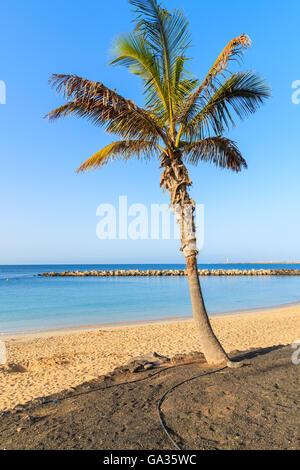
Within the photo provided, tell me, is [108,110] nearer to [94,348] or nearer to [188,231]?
[188,231]

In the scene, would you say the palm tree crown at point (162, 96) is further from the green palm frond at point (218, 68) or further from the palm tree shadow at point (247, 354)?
the palm tree shadow at point (247, 354)

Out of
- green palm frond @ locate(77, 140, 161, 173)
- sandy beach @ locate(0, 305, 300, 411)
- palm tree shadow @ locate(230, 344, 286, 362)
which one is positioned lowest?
sandy beach @ locate(0, 305, 300, 411)

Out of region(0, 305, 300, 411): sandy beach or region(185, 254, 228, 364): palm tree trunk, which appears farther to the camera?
region(0, 305, 300, 411): sandy beach

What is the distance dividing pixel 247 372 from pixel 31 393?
4.81 m

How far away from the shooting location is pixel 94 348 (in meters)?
11.4

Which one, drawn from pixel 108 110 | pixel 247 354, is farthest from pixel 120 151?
pixel 247 354

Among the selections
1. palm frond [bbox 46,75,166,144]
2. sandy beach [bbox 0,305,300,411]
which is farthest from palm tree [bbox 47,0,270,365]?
sandy beach [bbox 0,305,300,411]

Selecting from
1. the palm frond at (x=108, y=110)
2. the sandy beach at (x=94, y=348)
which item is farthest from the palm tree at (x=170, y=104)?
the sandy beach at (x=94, y=348)

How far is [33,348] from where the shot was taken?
38.0 ft

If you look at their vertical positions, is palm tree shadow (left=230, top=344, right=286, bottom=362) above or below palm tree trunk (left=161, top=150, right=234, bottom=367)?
below

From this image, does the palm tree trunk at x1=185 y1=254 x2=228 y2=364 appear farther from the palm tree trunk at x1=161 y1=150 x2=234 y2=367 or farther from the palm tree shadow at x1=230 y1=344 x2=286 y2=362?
the palm tree shadow at x1=230 y1=344 x2=286 y2=362

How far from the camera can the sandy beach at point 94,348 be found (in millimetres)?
7684

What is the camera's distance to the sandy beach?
25.2ft
